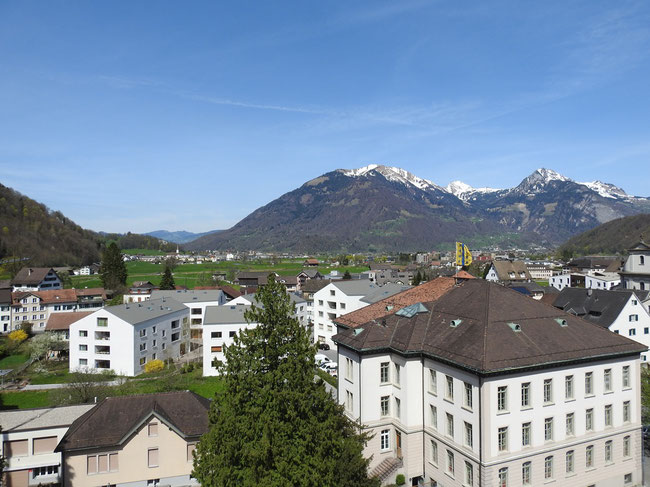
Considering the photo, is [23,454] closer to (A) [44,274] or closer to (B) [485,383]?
(B) [485,383]

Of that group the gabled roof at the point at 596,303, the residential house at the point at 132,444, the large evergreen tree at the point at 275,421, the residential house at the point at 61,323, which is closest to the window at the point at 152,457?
the residential house at the point at 132,444

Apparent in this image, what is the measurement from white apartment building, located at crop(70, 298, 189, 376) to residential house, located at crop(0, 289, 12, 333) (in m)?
34.2

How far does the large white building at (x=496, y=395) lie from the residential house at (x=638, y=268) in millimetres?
44097

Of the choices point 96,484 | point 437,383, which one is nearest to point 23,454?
point 96,484

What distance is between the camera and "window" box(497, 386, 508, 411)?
2286 cm

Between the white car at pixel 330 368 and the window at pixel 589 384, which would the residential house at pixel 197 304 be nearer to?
the white car at pixel 330 368

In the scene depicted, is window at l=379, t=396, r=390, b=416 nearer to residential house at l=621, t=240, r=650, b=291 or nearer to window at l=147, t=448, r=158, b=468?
window at l=147, t=448, r=158, b=468

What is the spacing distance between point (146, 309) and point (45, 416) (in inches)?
1283

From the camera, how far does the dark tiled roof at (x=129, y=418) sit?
25.3m

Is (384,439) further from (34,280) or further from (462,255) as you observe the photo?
(34,280)

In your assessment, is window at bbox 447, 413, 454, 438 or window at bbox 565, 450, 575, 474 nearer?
window at bbox 565, 450, 575, 474

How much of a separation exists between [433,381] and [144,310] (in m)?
44.5

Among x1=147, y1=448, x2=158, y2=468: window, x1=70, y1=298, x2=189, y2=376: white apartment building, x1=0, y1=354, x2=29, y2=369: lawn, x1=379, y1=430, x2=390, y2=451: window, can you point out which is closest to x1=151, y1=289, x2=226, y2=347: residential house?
x1=70, y1=298, x2=189, y2=376: white apartment building

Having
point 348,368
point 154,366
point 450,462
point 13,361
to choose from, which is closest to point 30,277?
point 13,361
